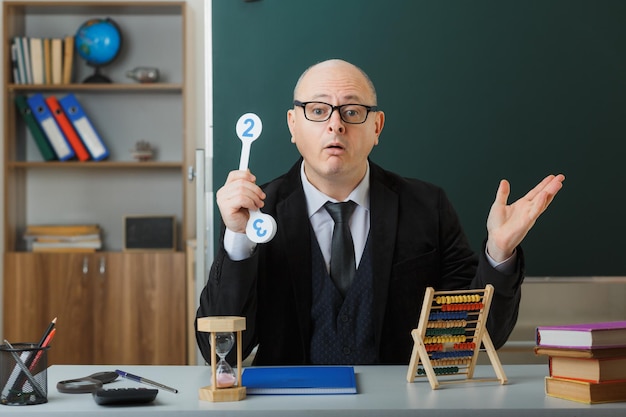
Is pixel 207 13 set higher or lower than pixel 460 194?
higher

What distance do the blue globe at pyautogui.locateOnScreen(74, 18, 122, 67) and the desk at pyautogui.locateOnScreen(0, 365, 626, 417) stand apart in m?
3.59

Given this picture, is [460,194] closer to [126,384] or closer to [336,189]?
[336,189]

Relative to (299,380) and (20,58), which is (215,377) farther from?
(20,58)

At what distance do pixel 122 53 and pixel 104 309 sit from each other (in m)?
1.54

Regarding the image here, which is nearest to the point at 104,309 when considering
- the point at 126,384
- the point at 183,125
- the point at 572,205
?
the point at 183,125

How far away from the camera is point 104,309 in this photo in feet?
15.7

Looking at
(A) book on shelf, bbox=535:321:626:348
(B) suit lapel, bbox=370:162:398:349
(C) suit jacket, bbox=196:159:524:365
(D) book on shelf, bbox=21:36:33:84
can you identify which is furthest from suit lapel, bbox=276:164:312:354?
(D) book on shelf, bbox=21:36:33:84

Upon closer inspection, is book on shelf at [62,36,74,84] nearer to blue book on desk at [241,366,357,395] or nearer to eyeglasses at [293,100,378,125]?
eyeglasses at [293,100,378,125]

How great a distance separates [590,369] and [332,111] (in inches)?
39.3

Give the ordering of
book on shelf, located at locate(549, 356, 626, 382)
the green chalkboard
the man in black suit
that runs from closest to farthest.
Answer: book on shelf, located at locate(549, 356, 626, 382) < the man in black suit < the green chalkboard

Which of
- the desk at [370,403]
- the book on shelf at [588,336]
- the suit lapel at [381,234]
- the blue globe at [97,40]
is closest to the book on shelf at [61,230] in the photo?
the blue globe at [97,40]

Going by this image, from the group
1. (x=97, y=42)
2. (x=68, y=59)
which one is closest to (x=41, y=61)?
(x=68, y=59)

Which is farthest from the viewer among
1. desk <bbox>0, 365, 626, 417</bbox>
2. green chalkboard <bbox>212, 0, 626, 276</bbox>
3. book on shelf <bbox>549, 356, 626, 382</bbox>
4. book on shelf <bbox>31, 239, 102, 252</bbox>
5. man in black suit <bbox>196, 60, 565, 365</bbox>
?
book on shelf <bbox>31, 239, 102, 252</bbox>

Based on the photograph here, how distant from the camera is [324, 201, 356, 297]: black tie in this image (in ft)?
7.20
